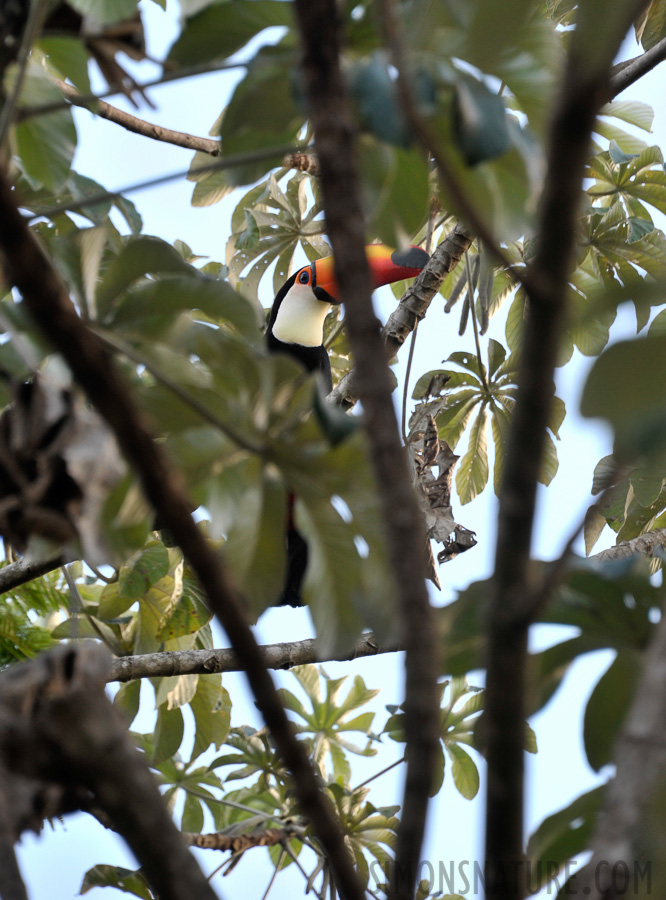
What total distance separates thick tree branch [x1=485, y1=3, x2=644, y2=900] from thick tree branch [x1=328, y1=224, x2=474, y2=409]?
1.89 meters

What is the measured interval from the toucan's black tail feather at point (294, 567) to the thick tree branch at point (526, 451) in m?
2.48

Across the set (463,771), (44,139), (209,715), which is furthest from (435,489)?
(44,139)

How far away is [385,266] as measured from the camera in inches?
140

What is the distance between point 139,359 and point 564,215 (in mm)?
489

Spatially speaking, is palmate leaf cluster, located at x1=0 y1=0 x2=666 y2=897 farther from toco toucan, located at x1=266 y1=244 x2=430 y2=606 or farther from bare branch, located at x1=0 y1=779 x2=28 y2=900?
toco toucan, located at x1=266 y1=244 x2=430 y2=606

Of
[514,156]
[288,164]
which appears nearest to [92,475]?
[514,156]

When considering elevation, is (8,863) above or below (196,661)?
below

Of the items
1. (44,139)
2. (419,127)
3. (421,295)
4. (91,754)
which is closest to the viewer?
(419,127)

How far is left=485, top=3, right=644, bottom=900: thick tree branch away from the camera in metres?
0.49

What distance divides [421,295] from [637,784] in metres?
2.11

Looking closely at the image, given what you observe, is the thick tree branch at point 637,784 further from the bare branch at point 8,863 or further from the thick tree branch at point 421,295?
the thick tree branch at point 421,295

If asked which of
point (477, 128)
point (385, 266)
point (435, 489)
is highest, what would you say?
point (385, 266)

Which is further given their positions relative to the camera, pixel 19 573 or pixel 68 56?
pixel 19 573

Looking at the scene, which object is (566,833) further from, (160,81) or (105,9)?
(105,9)
